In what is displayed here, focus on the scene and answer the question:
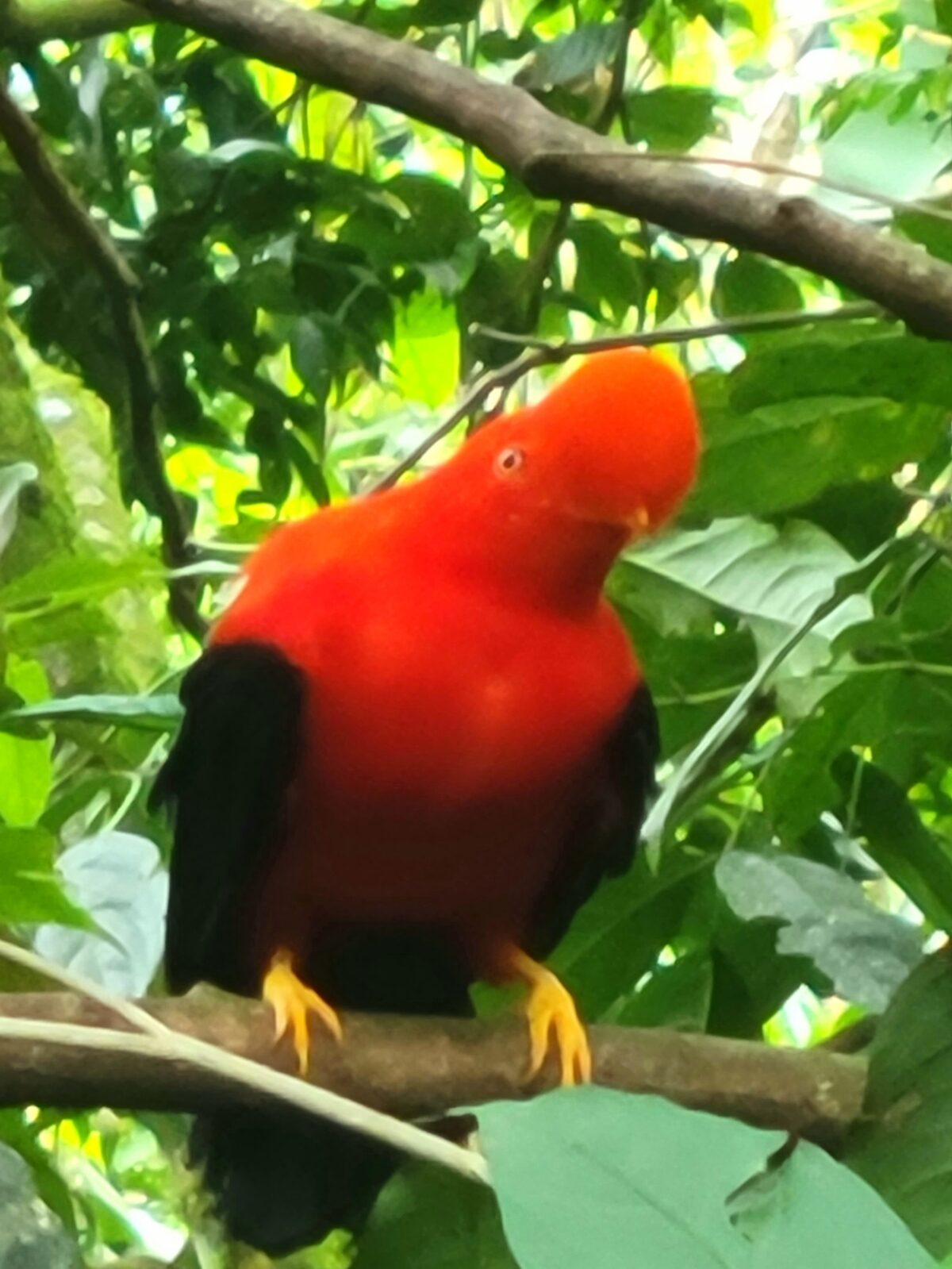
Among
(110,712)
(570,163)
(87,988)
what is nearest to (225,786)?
(110,712)

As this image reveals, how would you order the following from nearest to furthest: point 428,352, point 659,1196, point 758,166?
point 659,1196 → point 758,166 → point 428,352

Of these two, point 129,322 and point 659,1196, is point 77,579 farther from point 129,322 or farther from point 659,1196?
point 659,1196

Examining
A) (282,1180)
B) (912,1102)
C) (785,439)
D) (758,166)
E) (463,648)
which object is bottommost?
(282,1180)

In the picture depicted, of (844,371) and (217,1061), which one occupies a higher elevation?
(844,371)

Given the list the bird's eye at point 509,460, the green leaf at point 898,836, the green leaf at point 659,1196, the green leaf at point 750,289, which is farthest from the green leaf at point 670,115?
the green leaf at point 659,1196

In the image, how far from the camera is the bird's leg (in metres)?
0.93

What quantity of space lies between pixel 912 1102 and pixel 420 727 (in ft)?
1.01

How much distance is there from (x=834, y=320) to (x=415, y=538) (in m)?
0.26

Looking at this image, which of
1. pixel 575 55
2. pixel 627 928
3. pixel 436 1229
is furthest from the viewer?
pixel 575 55

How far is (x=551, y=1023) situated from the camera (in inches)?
40.1

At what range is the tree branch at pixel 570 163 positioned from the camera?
0.70 m

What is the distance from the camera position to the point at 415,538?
40.3 inches

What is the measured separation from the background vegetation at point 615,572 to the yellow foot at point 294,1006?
80 mm

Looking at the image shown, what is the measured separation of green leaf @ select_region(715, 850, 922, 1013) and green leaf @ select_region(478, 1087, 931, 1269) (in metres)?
0.41
